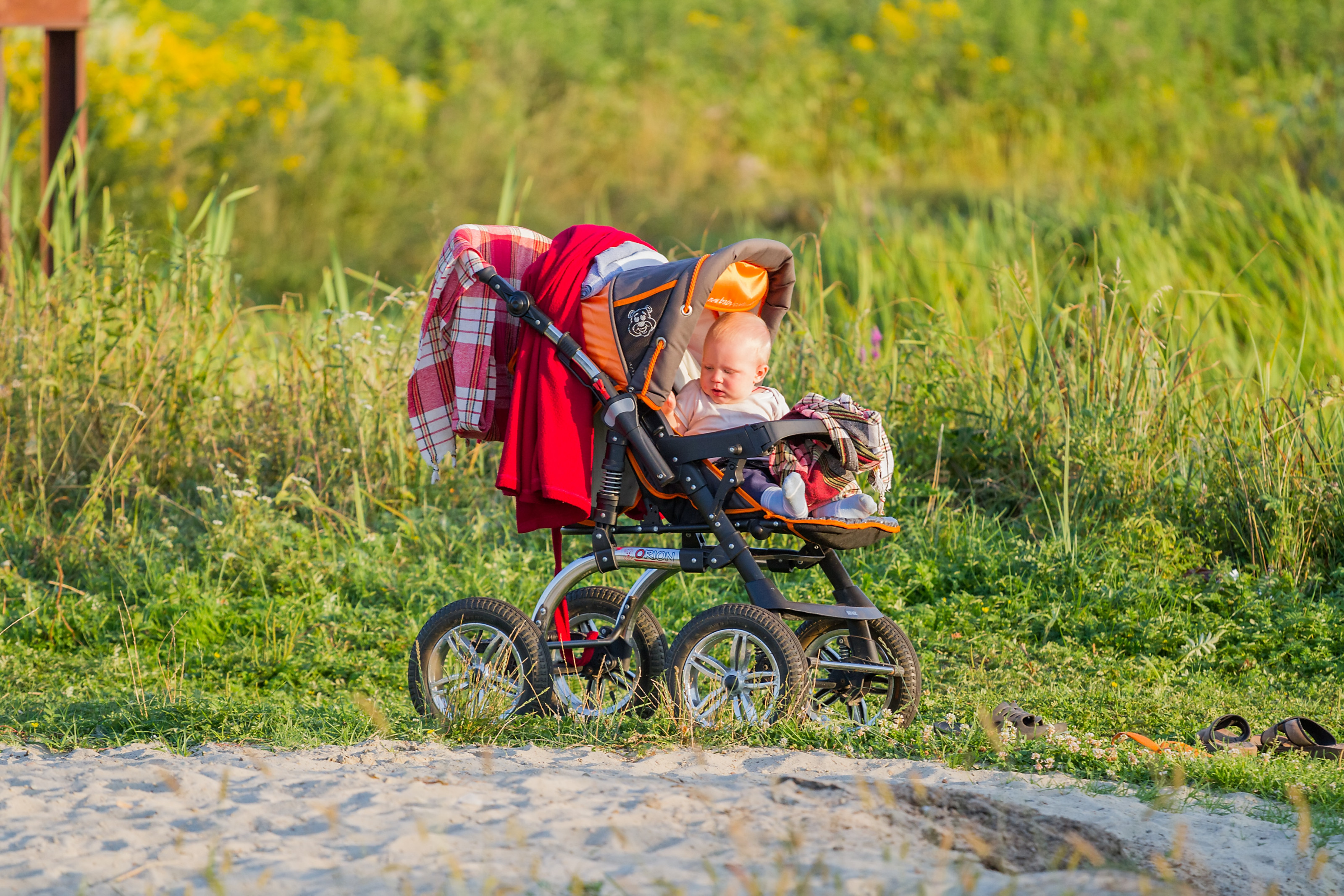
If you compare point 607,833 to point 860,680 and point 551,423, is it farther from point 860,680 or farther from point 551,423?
point 551,423

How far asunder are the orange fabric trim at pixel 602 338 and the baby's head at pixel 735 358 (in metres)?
0.27

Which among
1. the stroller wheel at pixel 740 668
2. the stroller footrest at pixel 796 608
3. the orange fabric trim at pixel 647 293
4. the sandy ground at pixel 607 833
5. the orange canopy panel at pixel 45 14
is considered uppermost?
the orange canopy panel at pixel 45 14

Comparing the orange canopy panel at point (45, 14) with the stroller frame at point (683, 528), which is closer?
the stroller frame at point (683, 528)

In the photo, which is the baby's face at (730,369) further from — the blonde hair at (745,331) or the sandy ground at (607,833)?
the sandy ground at (607,833)

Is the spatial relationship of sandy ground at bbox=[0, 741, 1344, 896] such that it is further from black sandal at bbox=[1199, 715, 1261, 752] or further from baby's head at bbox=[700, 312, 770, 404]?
baby's head at bbox=[700, 312, 770, 404]

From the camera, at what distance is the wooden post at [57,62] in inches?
298

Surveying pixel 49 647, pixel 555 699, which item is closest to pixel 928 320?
pixel 555 699

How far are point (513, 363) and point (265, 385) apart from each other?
9.86ft

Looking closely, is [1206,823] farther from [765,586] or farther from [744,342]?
Result: [744,342]

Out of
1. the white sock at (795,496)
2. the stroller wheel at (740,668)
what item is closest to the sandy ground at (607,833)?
the stroller wheel at (740,668)

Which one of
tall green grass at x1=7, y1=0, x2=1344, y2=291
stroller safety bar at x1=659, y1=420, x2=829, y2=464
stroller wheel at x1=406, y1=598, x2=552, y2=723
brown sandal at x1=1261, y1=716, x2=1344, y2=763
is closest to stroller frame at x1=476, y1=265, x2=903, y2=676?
stroller safety bar at x1=659, y1=420, x2=829, y2=464

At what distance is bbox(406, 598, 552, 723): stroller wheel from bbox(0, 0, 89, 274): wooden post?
14.7 ft

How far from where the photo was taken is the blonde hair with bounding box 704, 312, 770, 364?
4.07 m

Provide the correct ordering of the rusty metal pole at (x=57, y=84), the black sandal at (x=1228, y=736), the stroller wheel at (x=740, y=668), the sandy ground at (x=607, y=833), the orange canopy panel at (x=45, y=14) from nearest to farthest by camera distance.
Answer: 1. the sandy ground at (x=607, y=833)
2. the stroller wheel at (x=740, y=668)
3. the black sandal at (x=1228, y=736)
4. the orange canopy panel at (x=45, y=14)
5. the rusty metal pole at (x=57, y=84)
